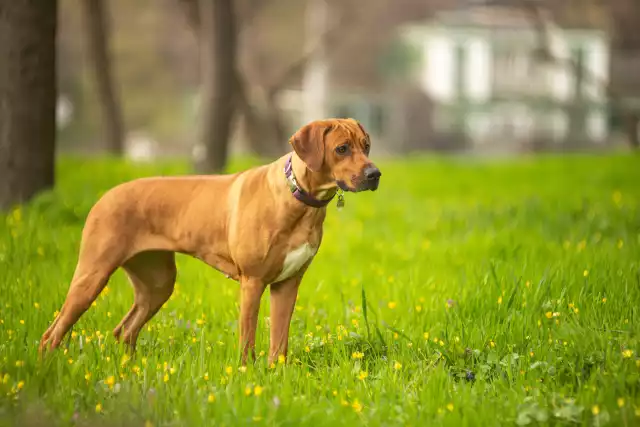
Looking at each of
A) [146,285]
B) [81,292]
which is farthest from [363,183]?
[81,292]

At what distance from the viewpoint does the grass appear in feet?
13.0

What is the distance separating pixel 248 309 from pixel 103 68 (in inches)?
608

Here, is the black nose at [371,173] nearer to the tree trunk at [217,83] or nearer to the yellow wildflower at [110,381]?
the yellow wildflower at [110,381]

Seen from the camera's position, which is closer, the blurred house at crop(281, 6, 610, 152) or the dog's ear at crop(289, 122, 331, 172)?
the dog's ear at crop(289, 122, 331, 172)

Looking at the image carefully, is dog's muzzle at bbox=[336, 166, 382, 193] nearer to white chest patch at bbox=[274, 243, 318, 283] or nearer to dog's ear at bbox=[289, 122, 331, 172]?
dog's ear at bbox=[289, 122, 331, 172]

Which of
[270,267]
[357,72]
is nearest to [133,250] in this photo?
[270,267]

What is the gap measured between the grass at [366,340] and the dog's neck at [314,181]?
916mm

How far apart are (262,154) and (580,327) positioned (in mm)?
14708

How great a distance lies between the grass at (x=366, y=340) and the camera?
Answer: 13.0 feet

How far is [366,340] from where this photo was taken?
16.8ft

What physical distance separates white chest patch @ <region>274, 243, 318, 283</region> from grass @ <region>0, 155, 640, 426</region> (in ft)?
1.79

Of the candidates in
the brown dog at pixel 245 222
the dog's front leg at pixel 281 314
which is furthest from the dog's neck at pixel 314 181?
the dog's front leg at pixel 281 314

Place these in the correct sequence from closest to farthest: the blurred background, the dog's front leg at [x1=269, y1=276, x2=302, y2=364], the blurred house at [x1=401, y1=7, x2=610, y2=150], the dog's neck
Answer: the dog's neck < the dog's front leg at [x1=269, y1=276, x2=302, y2=364] < the blurred background < the blurred house at [x1=401, y1=7, x2=610, y2=150]

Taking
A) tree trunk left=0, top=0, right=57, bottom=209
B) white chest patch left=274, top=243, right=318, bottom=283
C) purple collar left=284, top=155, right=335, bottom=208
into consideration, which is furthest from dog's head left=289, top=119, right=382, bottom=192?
tree trunk left=0, top=0, right=57, bottom=209
